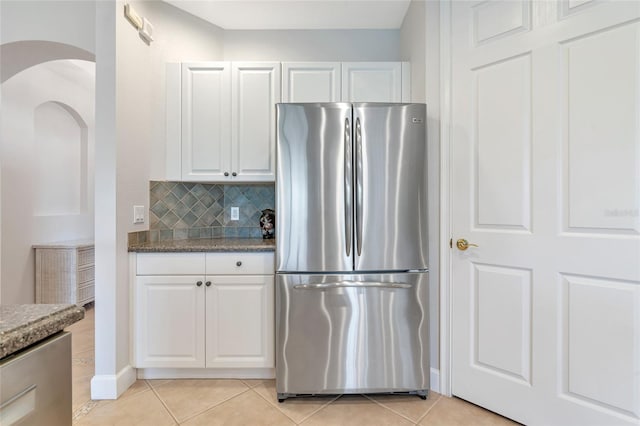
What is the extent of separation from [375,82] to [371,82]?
0.10 feet

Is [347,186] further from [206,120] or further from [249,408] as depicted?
[249,408]

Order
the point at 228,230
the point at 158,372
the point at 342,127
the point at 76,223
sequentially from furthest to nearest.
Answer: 1. the point at 76,223
2. the point at 228,230
3. the point at 158,372
4. the point at 342,127

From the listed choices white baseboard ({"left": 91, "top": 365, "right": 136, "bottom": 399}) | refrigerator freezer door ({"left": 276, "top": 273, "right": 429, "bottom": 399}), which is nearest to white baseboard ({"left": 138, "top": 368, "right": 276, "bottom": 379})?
white baseboard ({"left": 91, "top": 365, "right": 136, "bottom": 399})

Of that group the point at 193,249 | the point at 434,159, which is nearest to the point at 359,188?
the point at 434,159

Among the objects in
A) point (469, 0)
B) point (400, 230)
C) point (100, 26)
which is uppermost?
point (469, 0)

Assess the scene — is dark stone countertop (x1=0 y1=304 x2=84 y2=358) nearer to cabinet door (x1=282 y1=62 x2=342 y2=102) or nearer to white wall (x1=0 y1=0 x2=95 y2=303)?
cabinet door (x1=282 y1=62 x2=342 y2=102)

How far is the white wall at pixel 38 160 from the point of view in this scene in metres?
2.91

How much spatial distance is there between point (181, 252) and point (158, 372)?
0.85 meters

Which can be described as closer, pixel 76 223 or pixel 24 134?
pixel 24 134

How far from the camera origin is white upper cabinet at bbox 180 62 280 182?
2.27 metres

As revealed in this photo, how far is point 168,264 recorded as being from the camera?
6.49 feet

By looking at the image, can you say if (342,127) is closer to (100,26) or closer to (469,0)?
(469,0)

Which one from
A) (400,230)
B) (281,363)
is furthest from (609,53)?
(281,363)

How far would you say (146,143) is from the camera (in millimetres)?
2148
